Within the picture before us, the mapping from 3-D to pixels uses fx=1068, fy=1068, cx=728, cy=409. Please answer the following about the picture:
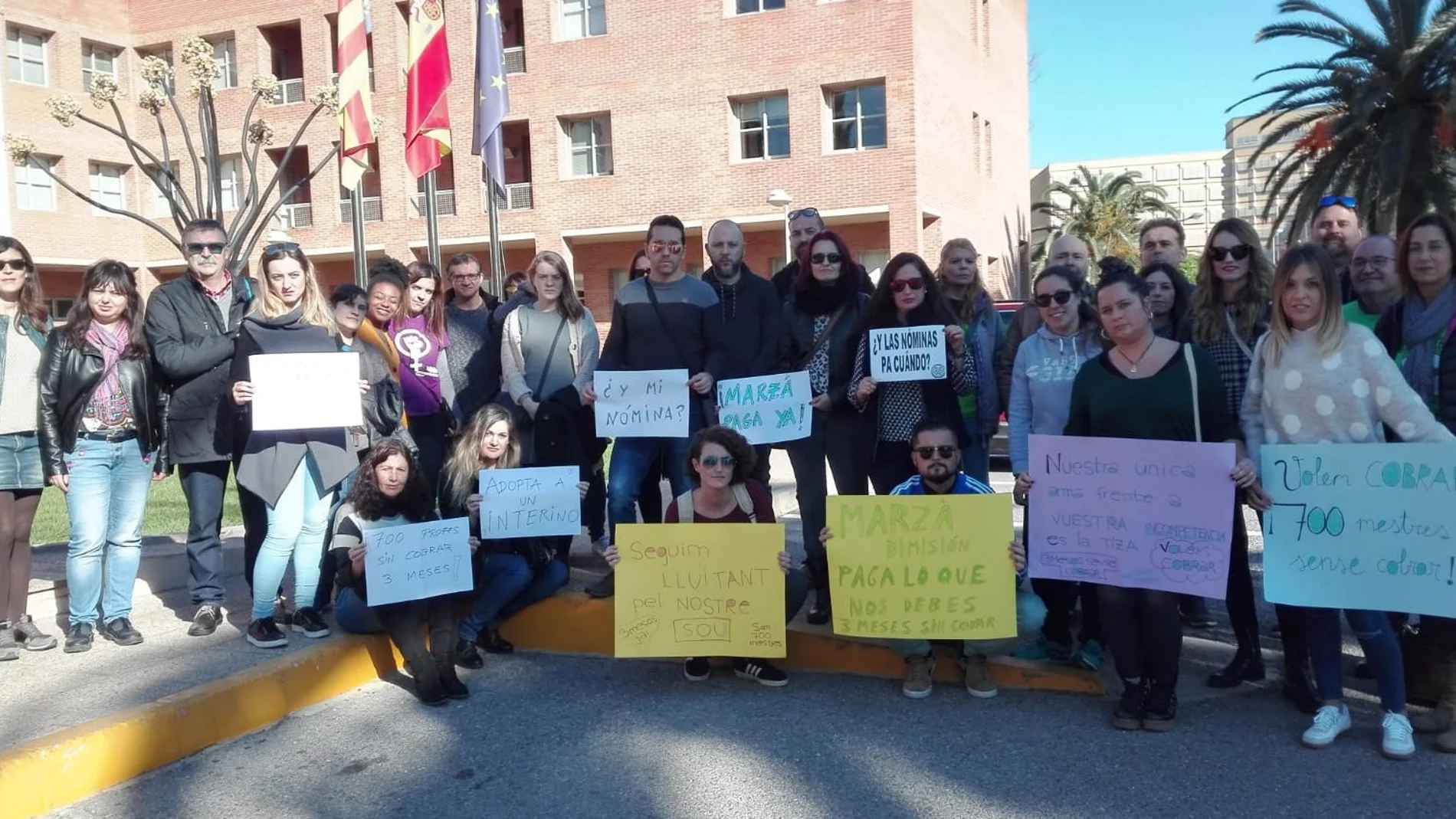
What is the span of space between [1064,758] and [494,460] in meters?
3.05

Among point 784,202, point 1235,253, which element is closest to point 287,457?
point 1235,253

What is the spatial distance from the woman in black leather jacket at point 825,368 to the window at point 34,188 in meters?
31.8

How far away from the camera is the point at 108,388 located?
519 centimetres

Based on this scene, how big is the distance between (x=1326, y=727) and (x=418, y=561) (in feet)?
12.9

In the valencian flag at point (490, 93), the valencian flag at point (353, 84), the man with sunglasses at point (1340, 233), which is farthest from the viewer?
the valencian flag at point (353, 84)

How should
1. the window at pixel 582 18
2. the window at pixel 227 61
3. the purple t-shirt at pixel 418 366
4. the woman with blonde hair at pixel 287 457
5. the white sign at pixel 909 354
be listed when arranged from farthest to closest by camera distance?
the window at pixel 227 61 < the window at pixel 582 18 < the purple t-shirt at pixel 418 366 < the woman with blonde hair at pixel 287 457 < the white sign at pixel 909 354

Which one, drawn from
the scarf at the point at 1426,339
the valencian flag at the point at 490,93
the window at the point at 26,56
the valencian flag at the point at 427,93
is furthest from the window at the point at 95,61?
the scarf at the point at 1426,339

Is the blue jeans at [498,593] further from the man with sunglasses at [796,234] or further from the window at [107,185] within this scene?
the window at [107,185]

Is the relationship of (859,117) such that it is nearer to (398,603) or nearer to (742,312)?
(742,312)

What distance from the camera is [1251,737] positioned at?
14.0 feet

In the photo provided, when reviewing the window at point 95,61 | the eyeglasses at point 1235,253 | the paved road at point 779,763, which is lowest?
the paved road at point 779,763

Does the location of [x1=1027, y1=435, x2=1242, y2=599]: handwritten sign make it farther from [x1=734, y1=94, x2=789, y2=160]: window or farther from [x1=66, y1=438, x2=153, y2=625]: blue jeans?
[x1=734, y1=94, x2=789, y2=160]: window

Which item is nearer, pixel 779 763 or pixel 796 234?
pixel 779 763

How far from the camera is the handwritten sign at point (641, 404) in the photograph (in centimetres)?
556
